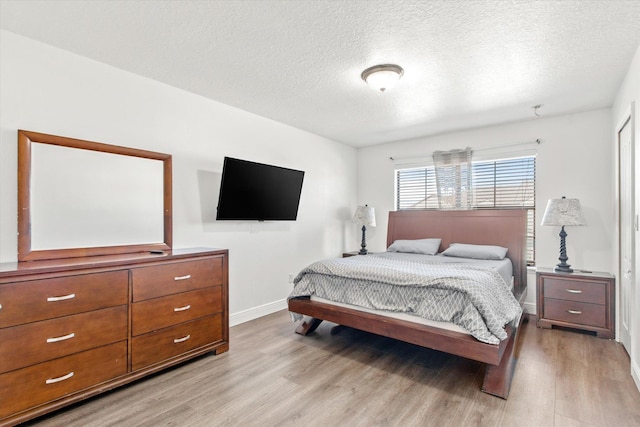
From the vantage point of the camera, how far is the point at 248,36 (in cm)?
223

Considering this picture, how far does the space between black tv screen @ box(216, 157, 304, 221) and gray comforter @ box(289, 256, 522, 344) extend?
0.98 meters

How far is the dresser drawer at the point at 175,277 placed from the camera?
7.76 feet

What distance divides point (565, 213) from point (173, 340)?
4.08 metres

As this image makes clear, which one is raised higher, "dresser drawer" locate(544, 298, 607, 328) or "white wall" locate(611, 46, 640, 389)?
"white wall" locate(611, 46, 640, 389)

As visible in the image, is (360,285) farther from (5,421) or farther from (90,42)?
(90,42)

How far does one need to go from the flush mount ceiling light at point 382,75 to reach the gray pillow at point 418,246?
237 cm

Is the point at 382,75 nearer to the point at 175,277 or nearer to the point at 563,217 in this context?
the point at 175,277

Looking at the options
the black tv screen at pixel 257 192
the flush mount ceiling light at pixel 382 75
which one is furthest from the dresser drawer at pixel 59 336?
the flush mount ceiling light at pixel 382 75

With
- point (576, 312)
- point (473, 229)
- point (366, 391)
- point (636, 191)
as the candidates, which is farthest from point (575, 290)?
point (366, 391)

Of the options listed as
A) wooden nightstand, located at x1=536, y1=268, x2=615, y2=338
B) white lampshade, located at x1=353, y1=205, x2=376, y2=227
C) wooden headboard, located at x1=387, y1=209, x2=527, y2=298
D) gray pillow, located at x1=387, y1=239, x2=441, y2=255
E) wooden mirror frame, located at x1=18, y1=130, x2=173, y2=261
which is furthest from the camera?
white lampshade, located at x1=353, y1=205, x2=376, y2=227

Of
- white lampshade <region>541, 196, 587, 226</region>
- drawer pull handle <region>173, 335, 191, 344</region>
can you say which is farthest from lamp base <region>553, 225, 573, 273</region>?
drawer pull handle <region>173, 335, 191, 344</region>

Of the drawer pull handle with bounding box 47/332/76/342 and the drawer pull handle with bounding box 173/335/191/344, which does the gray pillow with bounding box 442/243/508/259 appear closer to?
the drawer pull handle with bounding box 173/335/191/344

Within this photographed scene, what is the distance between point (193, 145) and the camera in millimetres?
3291

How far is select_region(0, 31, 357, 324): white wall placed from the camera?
226 cm
